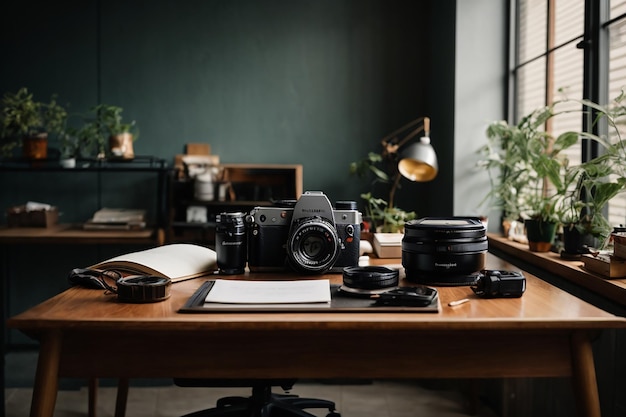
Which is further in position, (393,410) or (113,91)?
(113,91)

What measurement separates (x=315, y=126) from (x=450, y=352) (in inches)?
109

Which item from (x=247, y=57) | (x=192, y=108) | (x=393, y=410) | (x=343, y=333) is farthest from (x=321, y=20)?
(x=343, y=333)

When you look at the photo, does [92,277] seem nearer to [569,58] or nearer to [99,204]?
[569,58]

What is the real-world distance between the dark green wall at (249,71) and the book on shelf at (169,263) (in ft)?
6.63

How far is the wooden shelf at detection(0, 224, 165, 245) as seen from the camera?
362cm

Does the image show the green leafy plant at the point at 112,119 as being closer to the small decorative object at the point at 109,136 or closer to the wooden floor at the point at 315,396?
the small decorative object at the point at 109,136

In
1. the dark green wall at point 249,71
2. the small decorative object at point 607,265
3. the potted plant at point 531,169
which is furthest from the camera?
the dark green wall at point 249,71

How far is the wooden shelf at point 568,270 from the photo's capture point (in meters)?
2.07

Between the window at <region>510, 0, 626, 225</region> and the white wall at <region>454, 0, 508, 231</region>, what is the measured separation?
10 centimetres

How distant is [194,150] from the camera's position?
4.14 meters

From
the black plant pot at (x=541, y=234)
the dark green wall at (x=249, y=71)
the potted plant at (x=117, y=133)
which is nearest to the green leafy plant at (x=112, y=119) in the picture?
the potted plant at (x=117, y=133)

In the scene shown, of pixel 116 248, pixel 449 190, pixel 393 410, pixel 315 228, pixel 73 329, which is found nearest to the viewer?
pixel 73 329

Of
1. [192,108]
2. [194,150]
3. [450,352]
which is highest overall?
[192,108]

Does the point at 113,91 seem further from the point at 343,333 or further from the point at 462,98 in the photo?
the point at 343,333
